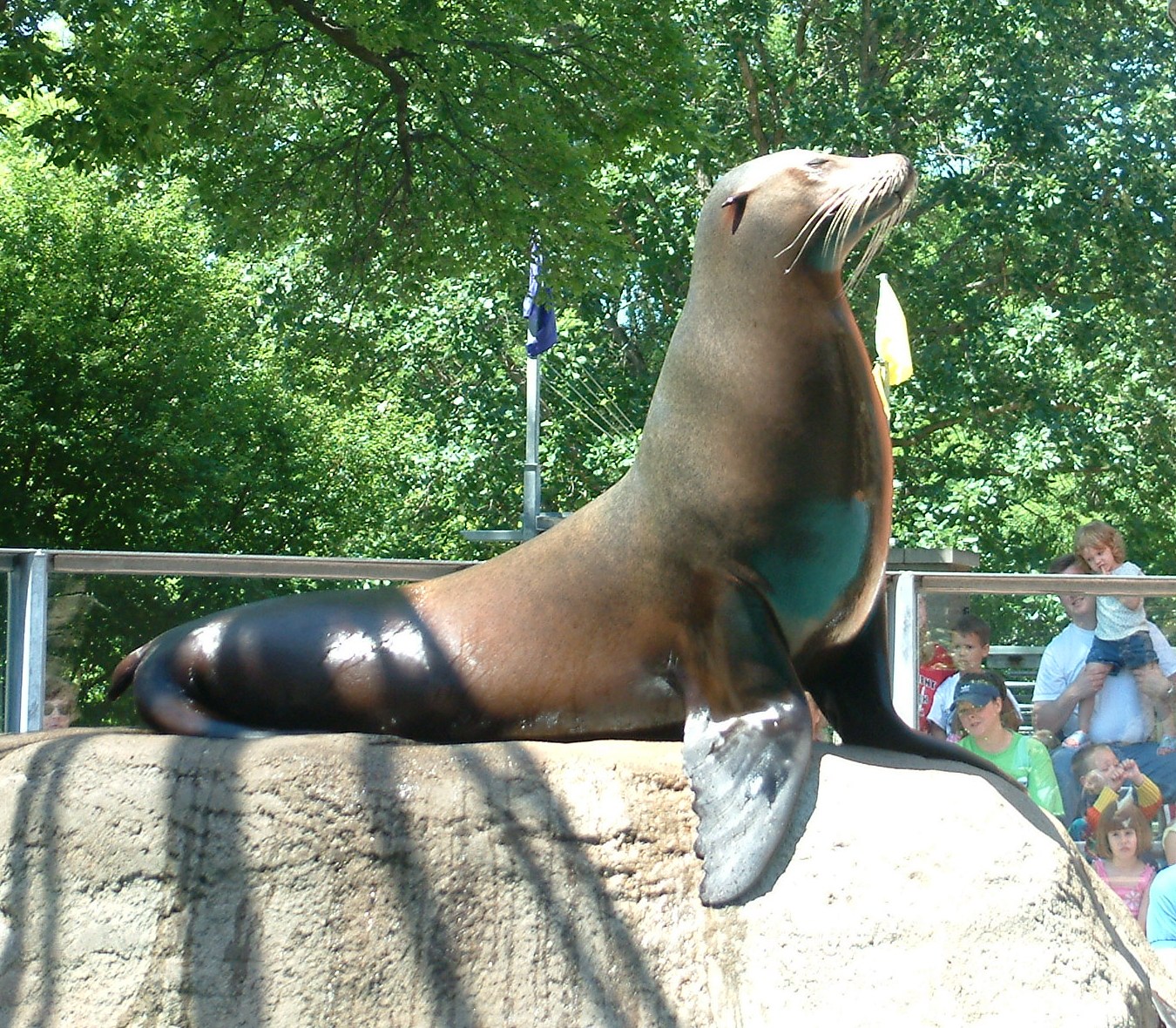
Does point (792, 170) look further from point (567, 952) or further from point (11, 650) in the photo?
point (11, 650)

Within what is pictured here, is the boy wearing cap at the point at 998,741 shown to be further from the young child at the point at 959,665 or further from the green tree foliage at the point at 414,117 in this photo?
the green tree foliage at the point at 414,117

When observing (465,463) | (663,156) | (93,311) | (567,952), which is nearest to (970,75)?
(663,156)

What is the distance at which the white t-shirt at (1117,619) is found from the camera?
17.2 ft

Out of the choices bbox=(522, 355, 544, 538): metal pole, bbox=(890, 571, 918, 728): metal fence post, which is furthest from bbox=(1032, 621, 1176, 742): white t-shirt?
bbox=(522, 355, 544, 538): metal pole

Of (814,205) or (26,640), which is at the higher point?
(814,205)

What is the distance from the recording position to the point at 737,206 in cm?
355

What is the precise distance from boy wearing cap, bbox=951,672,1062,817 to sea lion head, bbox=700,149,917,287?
2.20m

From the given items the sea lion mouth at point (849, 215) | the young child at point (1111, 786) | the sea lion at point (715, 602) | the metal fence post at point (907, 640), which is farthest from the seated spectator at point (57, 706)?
the young child at point (1111, 786)

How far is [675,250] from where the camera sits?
1689 centimetres

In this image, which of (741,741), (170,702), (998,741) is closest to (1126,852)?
(998,741)

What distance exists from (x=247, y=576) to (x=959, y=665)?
104 inches

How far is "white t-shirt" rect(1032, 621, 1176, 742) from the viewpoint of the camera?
5129 millimetres

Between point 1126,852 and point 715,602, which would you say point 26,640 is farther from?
point 1126,852

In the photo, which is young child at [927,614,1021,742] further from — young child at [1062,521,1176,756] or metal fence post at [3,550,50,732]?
metal fence post at [3,550,50,732]
